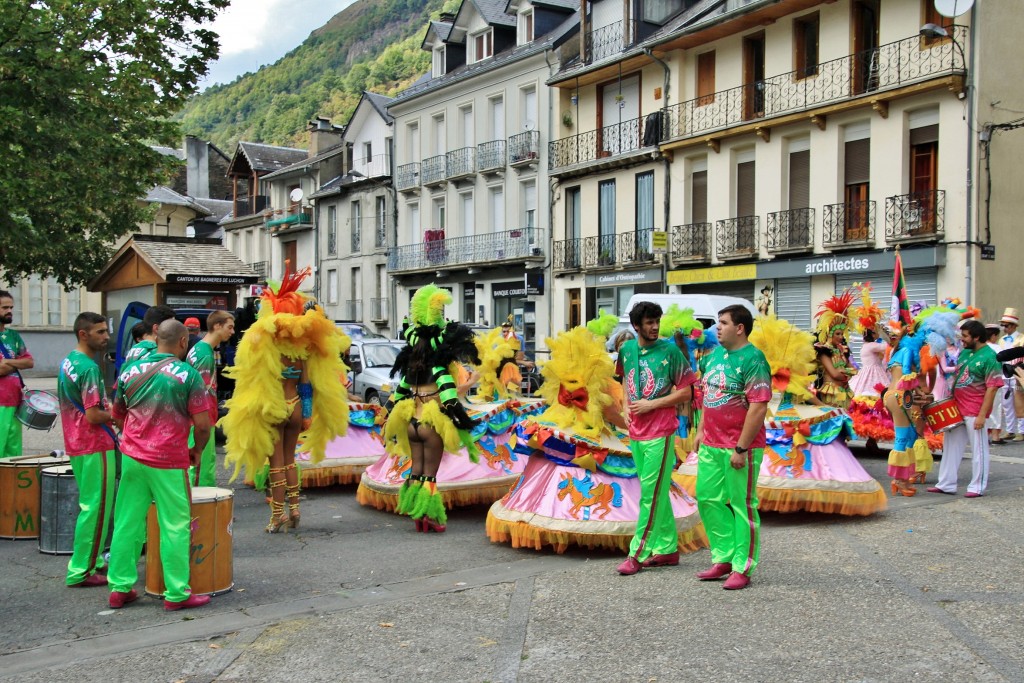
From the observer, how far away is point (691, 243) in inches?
1125

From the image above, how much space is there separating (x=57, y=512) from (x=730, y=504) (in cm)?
492

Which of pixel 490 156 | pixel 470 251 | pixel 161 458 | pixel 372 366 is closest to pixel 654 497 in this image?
pixel 161 458

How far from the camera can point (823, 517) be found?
891 centimetres

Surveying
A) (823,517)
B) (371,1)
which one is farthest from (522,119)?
(371,1)

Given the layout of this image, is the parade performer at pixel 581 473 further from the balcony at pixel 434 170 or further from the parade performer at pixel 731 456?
the balcony at pixel 434 170

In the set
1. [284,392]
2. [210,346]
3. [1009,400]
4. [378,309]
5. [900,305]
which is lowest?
[1009,400]

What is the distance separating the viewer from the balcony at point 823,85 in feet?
72.2

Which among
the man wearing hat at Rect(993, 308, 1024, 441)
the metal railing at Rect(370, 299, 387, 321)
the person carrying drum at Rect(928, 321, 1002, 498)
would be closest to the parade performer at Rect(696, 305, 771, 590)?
the person carrying drum at Rect(928, 321, 1002, 498)

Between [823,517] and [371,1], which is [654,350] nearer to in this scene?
[823,517]

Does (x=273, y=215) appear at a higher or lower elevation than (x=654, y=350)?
higher

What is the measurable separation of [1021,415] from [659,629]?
38.8 feet

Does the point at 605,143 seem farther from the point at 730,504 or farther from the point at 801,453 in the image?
the point at 730,504

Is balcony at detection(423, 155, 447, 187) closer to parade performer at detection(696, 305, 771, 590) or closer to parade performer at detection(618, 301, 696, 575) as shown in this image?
parade performer at detection(618, 301, 696, 575)

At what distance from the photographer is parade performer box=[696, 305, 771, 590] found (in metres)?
6.34
